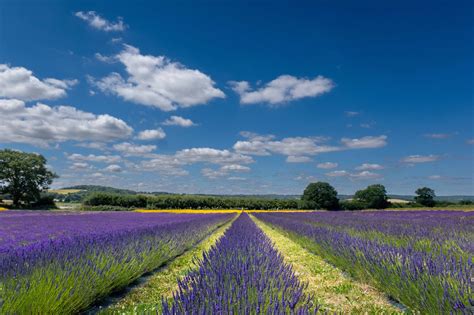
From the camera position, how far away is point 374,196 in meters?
68.2

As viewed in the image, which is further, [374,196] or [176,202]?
[374,196]

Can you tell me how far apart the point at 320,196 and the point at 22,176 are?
182 feet

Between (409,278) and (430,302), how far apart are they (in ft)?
1.70

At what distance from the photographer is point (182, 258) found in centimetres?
749

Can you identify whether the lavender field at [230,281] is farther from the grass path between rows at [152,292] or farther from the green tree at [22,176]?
the green tree at [22,176]

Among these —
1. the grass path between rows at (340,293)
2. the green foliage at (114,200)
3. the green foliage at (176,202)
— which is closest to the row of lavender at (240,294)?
the grass path between rows at (340,293)

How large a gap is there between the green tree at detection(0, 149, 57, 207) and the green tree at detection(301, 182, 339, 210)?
4767 centimetres

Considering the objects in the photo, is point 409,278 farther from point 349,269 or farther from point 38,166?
point 38,166

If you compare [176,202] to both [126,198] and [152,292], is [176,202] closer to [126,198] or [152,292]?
[126,198]

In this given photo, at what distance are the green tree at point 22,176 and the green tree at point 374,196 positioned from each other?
61.2 metres

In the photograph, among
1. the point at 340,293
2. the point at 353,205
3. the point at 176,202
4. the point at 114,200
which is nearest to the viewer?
the point at 340,293

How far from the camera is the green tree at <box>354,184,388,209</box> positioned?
65450 millimetres

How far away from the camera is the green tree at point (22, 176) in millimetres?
44312

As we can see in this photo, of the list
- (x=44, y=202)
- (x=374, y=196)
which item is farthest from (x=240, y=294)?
(x=374, y=196)
